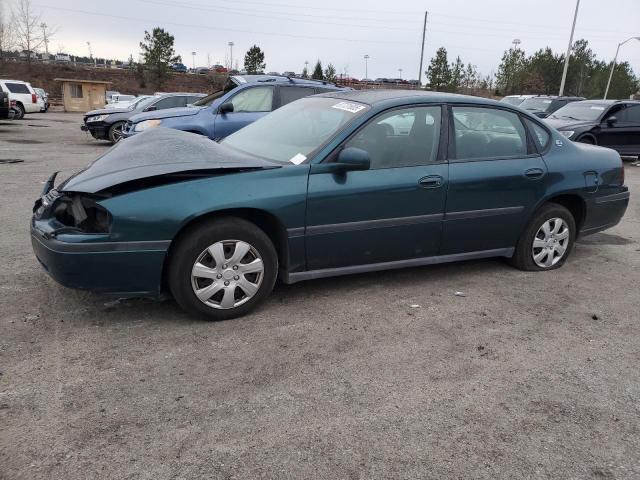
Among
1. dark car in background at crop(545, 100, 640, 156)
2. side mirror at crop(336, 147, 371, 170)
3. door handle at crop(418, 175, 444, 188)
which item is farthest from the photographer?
dark car in background at crop(545, 100, 640, 156)

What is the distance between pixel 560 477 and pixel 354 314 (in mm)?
1832

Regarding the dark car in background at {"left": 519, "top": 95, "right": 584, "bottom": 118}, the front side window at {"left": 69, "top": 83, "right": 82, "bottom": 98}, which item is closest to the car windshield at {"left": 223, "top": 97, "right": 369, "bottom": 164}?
the dark car in background at {"left": 519, "top": 95, "right": 584, "bottom": 118}

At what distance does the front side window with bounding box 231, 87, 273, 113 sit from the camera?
955 centimetres

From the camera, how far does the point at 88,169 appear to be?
3895mm

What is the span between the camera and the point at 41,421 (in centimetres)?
255

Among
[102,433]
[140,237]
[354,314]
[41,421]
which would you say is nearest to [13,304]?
[140,237]

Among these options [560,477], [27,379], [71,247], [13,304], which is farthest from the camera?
[13,304]

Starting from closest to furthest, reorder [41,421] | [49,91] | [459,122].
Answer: [41,421], [459,122], [49,91]

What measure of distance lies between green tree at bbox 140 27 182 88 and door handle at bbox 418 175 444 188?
5331 centimetres

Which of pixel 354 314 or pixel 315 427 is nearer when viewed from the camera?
pixel 315 427

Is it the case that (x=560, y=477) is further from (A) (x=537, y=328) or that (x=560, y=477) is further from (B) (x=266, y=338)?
(B) (x=266, y=338)

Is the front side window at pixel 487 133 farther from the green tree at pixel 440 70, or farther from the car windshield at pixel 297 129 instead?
the green tree at pixel 440 70

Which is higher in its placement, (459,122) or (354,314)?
(459,122)

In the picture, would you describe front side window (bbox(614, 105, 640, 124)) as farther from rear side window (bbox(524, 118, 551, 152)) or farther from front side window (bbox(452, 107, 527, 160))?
front side window (bbox(452, 107, 527, 160))
